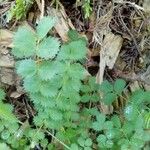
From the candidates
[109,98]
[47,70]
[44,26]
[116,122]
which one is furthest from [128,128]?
[44,26]

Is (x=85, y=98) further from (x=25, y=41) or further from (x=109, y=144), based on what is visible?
(x=25, y=41)

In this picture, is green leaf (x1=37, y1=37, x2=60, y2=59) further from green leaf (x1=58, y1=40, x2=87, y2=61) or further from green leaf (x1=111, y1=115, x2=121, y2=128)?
green leaf (x1=111, y1=115, x2=121, y2=128)

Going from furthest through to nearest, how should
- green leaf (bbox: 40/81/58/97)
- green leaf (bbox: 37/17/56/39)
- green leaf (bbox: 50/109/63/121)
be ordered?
green leaf (bbox: 50/109/63/121) → green leaf (bbox: 40/81/58/97) → green leaf (bbox: 37/17/56/39)

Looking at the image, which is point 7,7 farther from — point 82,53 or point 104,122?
point 104,122

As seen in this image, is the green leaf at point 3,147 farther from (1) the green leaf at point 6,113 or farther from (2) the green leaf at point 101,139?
(2) the green leaf at point 101,139

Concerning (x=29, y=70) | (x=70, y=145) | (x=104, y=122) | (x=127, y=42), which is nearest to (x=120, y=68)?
(x=127, y=42)

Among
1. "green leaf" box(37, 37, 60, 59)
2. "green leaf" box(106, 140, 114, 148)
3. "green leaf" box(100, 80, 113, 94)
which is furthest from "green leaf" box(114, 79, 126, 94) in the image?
"green leaf" box(37, 37, 60, 59)
